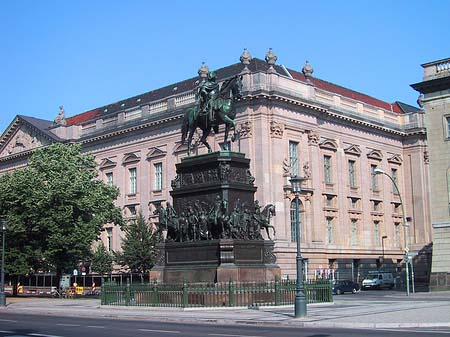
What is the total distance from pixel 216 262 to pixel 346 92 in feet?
206

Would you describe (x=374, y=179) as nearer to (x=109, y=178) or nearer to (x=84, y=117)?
(x=109, y=178)

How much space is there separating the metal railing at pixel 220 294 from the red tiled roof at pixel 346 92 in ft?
154

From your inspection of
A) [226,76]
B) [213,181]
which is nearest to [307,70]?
[226,76]

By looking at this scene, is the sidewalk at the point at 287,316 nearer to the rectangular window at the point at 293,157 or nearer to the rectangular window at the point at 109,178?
the rectangular window at the point at 293,157

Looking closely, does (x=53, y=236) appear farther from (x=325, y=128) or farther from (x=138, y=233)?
(x=325, y=128)

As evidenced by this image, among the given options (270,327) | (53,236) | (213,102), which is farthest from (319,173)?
(270,327)

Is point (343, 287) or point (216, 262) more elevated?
point (216, 262)

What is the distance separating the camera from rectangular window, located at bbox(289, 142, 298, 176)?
6638 cm

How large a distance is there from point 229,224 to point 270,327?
699 cm

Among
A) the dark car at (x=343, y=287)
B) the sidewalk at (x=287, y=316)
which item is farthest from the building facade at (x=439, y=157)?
the sidewalk at (x=287, y=316)

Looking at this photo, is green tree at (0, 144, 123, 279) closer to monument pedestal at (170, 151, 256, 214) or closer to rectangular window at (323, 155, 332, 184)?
rectangular window at (323, 155, 332, 184)

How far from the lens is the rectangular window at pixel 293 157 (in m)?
66.4

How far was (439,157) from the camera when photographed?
5247 centimetres

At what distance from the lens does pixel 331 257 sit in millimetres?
68938
